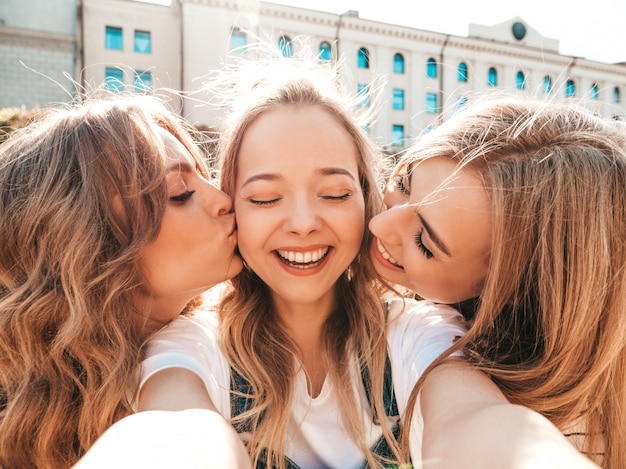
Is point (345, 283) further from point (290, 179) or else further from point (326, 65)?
point (326, 65)

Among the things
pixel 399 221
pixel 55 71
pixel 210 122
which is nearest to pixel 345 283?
pixel 399 221

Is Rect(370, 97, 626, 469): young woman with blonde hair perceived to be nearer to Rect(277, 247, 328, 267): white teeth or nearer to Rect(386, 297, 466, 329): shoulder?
Rect(386, 297, 466, 329): shoulder

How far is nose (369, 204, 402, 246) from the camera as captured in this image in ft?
6.58

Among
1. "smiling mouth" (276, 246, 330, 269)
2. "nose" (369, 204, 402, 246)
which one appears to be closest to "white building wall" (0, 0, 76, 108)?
"smiling mouth" (276, 246, 330, 269)

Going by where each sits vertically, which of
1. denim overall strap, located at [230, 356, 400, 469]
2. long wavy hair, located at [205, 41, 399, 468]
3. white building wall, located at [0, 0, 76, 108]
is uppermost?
white building wall, located at [0, 0, 76, 108]

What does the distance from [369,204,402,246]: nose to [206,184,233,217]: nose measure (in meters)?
0.65

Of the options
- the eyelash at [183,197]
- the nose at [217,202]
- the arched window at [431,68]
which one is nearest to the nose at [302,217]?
the nose at [217,202]

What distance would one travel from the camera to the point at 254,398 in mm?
1896

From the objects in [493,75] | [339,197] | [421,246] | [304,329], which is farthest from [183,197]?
[493,75]

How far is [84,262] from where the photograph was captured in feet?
6.23

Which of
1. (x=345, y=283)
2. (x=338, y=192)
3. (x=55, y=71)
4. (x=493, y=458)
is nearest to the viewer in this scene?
(x=493, y=458)

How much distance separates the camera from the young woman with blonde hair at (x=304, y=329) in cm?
186

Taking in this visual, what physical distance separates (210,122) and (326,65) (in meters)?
19.5

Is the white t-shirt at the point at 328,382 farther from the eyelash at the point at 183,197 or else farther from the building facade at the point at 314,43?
the building facade at the point at 314,43
